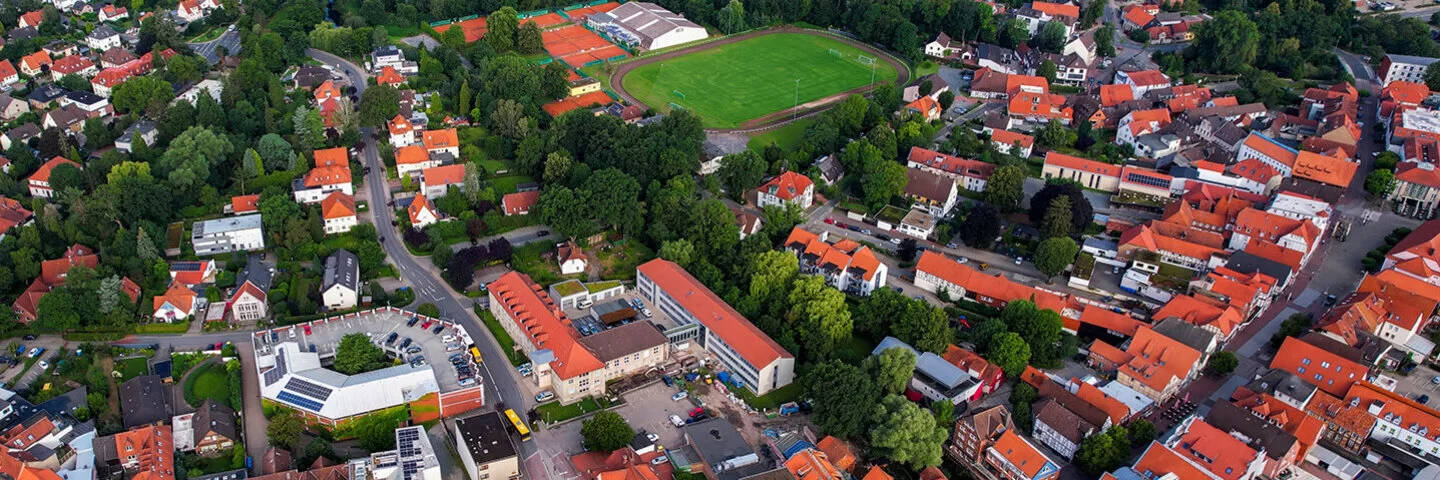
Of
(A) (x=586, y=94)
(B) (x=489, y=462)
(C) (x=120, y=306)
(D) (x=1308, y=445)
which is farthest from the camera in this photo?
(A) (x=586, y=94)

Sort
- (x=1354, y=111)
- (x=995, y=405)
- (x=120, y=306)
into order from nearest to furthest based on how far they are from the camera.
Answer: (x=995, y=405) < (x=120, y=306) < (x=1354, y=111)

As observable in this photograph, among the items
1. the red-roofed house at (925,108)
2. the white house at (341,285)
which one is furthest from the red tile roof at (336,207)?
the red-roofed house at (925,108)

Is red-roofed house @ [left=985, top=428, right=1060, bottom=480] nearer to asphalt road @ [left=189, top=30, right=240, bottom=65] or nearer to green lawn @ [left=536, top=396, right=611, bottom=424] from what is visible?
green lawn @ [left=536, top=396, right=611, bottom=424]

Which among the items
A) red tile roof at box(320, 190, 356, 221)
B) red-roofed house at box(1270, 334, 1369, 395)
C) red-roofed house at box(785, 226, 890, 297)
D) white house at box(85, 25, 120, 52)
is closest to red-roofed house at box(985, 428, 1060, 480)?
red-roofed house at box(785, 226, 890, 297)

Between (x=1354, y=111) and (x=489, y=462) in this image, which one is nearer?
(x=489, y=462)

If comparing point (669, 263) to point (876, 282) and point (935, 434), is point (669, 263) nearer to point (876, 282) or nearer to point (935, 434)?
point (876, 282)

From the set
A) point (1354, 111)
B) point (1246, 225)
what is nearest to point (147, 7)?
point (1246, 225)

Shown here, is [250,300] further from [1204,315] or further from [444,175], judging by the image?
[1204,315]

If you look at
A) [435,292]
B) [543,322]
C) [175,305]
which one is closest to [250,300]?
[175,305]
